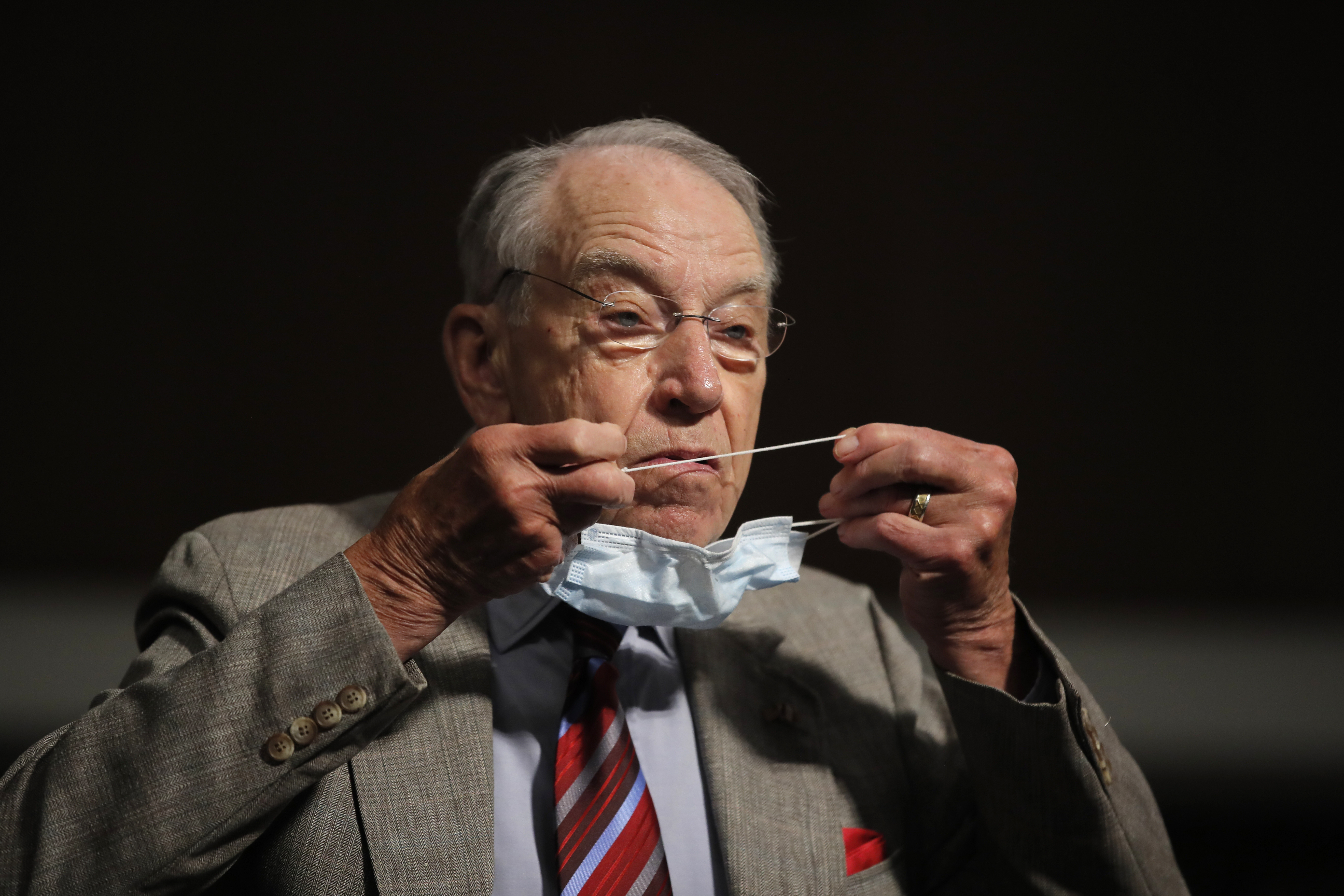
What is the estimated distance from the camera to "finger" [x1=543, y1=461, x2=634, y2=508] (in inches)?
52.1

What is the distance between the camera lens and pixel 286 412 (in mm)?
3098

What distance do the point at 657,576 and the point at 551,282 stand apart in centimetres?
59

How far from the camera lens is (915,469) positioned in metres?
1.55

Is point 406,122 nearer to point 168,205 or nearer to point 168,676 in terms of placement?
point 168,205

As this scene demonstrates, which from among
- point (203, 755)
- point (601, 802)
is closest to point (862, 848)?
point (601, 802)

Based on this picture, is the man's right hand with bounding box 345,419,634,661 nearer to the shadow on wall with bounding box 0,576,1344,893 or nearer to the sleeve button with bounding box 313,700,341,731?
the sleeve button with bounding box 313,700,341,731

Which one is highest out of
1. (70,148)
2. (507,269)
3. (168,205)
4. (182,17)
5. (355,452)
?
(182,17)

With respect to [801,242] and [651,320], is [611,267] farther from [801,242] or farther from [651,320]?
[801,242]

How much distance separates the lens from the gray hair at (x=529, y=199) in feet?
5.99

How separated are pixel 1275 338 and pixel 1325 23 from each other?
1102 mm

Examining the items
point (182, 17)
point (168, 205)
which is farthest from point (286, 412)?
point (182, 17)

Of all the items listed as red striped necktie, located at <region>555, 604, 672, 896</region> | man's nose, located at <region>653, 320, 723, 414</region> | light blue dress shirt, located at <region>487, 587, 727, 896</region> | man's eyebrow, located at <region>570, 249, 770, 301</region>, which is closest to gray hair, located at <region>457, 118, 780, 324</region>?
man's eyebrow, located at <region>570, 249, 770, 301</region>

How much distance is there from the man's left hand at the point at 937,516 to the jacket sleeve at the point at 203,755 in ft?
2.60

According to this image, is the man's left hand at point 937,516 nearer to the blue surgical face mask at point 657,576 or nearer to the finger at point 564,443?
the blue surgical face mask at point 657,576
